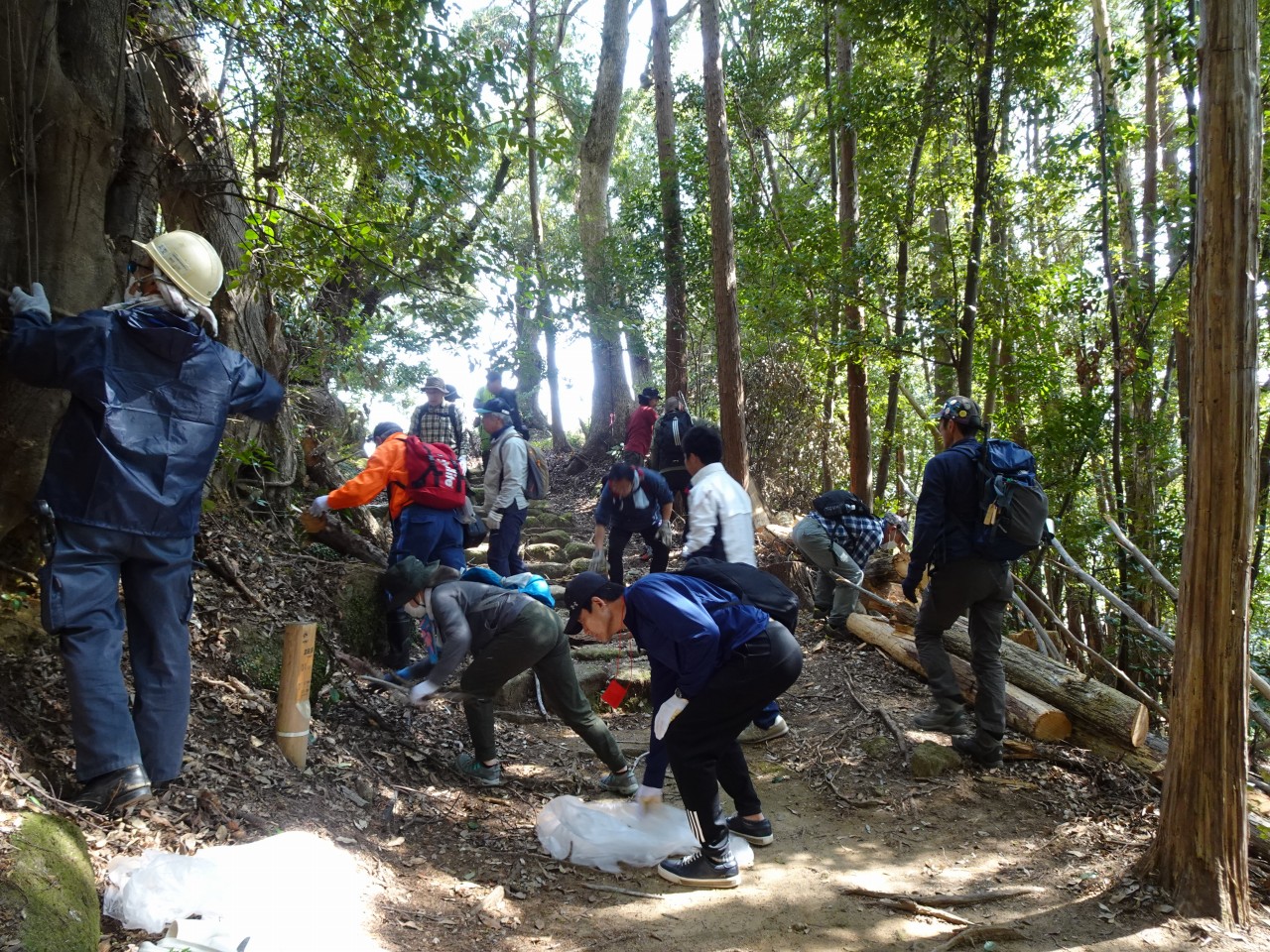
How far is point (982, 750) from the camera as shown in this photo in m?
5.20

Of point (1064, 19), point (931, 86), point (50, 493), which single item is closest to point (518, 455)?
point (50, 493)

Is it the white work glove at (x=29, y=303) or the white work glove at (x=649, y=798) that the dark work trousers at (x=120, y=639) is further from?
the white work glove at (x=649, y=798)

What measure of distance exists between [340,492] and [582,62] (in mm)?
17066

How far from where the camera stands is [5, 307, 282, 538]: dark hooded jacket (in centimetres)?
312

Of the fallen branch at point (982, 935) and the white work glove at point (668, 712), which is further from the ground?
the white work glove at point (668, 712)

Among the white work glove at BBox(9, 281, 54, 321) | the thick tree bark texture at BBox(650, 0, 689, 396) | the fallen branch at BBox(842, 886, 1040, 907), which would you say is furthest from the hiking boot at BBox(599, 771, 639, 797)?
the thick tree bark texture at BBox(650, 0, 689, 396)

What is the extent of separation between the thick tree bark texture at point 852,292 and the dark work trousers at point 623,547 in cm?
352

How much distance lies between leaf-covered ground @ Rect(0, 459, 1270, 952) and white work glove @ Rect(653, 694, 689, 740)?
0.80 meters

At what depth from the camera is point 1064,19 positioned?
8.33 metres

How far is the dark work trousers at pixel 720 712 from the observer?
367 centimetres

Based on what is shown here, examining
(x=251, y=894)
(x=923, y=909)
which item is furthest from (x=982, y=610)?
(x=251, y=894)

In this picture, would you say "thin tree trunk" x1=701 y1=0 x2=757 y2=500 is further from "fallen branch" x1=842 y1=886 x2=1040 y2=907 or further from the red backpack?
"fallen branch" x1=842 y1=886 x2=1040 y2=907

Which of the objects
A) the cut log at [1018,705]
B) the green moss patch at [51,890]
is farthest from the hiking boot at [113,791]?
the cut log at [1018,705]

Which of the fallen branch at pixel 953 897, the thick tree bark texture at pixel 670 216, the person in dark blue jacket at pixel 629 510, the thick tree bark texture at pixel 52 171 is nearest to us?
the thick tree bark texture at pixel 52 171
